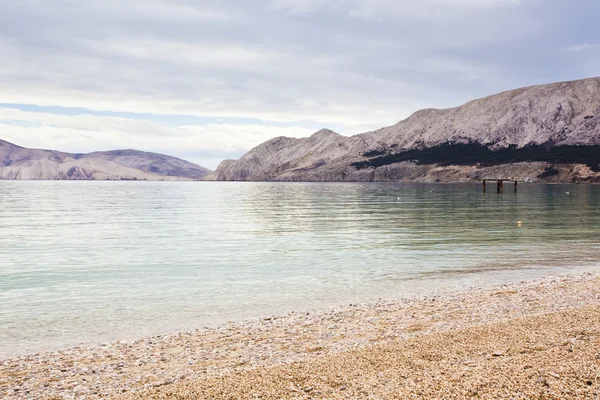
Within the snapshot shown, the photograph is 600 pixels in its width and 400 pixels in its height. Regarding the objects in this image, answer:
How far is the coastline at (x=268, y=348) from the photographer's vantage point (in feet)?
37.3

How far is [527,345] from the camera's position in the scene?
12688mm

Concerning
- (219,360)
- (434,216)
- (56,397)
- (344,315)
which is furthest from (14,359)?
(434,216)

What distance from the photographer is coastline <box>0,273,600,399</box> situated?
37.3 ft

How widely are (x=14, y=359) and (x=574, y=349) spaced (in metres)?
14.0

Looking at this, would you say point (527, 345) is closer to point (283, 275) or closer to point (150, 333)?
point (150, 333)

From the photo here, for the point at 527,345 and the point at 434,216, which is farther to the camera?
the point at 434,216

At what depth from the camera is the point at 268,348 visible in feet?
47.1

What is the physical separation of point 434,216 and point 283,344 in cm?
5351

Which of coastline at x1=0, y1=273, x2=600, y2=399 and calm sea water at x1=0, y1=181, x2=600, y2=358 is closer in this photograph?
coastline at x1=0, y1=273, x2=600, y2=399

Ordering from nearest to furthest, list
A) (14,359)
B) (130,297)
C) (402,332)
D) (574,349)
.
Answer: (574,349) → (14,359) → (402,332) → (130,297)

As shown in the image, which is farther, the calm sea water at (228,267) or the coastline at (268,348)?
the calm sea water at (228,267)

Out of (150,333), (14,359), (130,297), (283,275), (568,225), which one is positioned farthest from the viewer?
(568,225)

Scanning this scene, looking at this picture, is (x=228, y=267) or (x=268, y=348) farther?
(x=228, y=267)

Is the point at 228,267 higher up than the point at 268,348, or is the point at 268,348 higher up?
the point at 268,348
